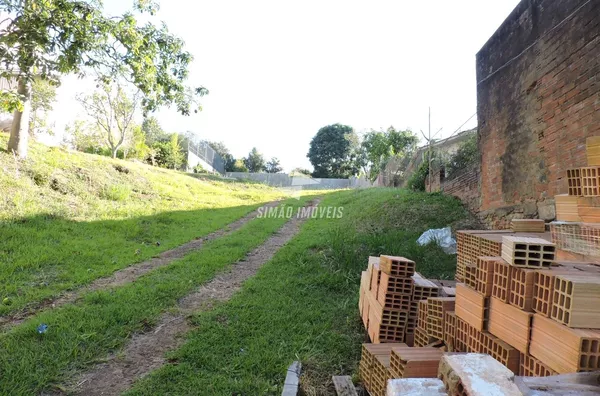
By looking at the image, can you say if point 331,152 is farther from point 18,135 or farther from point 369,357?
point 369,357

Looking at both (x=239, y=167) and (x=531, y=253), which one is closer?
(x=531, y=253)

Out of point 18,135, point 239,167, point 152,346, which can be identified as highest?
point 239,167

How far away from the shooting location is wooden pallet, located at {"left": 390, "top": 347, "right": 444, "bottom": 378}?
210 cm

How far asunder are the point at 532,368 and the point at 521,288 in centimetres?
36

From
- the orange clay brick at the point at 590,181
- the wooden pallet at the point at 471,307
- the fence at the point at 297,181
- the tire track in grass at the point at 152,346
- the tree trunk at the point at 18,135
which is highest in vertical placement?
the fence at the point at 297,181

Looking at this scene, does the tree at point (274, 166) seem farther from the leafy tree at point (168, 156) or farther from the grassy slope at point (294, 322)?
the grassy slope at point (294, 322)

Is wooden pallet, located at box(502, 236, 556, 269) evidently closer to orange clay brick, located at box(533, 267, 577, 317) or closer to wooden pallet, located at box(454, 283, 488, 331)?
orange clay brick, located at box(533, 267, 577, 317)

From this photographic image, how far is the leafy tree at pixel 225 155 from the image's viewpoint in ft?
123

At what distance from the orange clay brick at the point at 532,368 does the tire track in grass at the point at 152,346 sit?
9.16 feet

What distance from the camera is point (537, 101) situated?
5180mm

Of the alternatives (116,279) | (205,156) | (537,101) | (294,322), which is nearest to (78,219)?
(116,279)

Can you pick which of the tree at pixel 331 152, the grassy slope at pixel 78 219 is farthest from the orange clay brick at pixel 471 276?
the tree at pixel 331 152

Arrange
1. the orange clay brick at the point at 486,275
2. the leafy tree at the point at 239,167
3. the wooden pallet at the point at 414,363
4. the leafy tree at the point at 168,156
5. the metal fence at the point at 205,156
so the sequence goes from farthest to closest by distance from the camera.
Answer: the leafy tree at the point at 239,167, the metal fence at the point at 205,156, the leafy tree at the point at 168,156, the wooden pallet at the point at 414,363, the orange clay brick at the point at 486,275

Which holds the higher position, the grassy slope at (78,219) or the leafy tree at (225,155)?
the leafy tree at (225,155)
